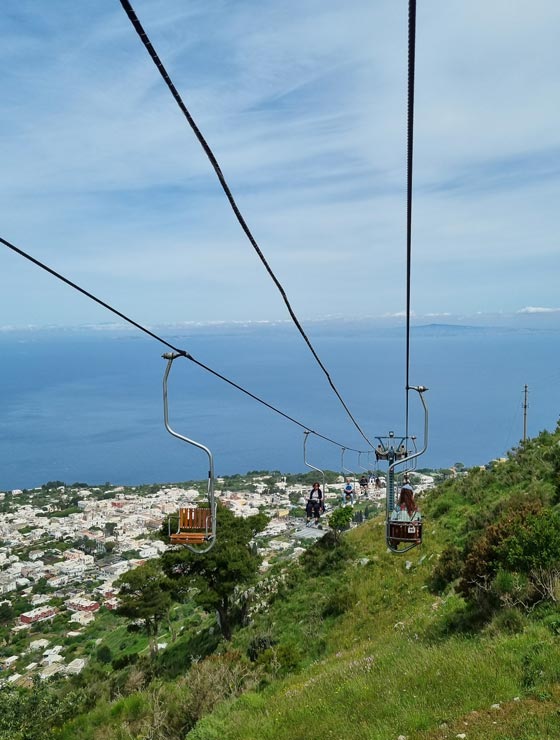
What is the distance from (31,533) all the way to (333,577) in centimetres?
5554

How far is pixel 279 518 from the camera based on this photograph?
5362 centimetres

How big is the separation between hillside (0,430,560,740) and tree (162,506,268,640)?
0.45ft

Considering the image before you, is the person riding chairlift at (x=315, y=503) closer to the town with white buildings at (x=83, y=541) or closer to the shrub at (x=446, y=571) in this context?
the town with white buildings at (x=83, y=541)

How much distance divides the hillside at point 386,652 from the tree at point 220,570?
0.14 m

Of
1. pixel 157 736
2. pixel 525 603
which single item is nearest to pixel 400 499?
pixel 525 603

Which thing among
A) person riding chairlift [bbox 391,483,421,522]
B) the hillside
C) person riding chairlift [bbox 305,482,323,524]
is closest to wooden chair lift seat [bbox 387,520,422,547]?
person riding chairlift [bbox 391,483,421,522]

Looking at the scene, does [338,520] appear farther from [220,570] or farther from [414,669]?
[414,669]

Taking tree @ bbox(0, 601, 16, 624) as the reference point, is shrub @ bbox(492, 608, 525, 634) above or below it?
above

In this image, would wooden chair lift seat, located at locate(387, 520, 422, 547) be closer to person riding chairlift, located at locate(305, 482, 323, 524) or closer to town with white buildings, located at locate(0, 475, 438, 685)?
town with white buildings, located at locate(0, 475, 438, 685)

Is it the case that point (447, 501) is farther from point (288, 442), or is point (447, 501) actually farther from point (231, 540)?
point (288, 442)

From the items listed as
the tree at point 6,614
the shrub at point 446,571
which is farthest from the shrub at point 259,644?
the tree at point 6,614

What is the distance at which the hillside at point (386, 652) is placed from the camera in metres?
6.06

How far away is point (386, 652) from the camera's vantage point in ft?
27.0

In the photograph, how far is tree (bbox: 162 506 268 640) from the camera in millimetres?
15430
